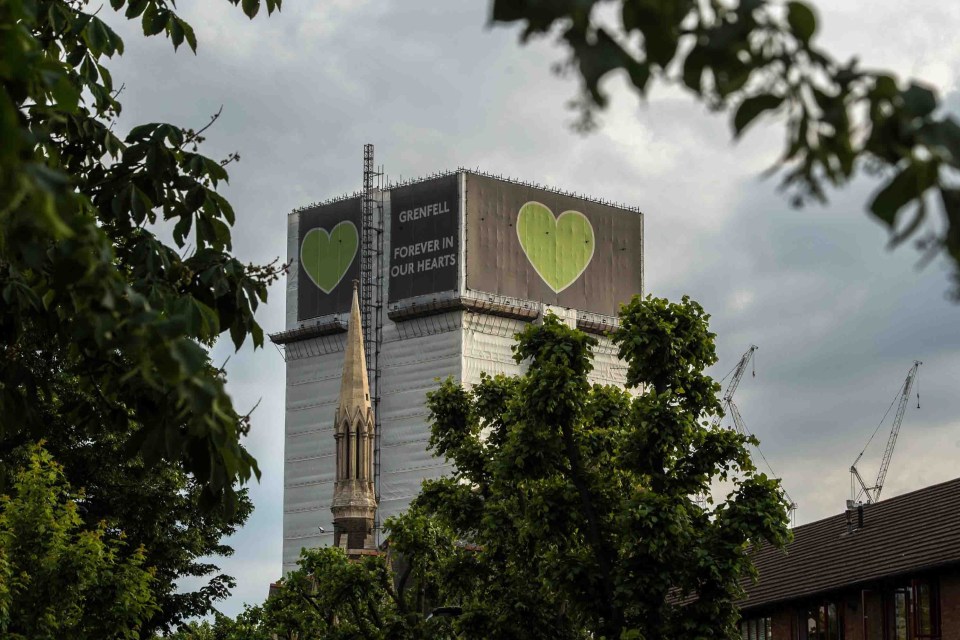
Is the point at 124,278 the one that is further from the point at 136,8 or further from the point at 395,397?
the point at 395,397

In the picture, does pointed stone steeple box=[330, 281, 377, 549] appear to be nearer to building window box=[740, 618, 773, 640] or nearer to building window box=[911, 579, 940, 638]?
building window box=[740, 618, 773, 640]

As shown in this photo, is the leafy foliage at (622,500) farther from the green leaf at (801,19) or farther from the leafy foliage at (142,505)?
the green leaf at (801,19)

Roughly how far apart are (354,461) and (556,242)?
252 feet

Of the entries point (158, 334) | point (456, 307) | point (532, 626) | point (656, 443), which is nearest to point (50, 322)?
point (158, 334)

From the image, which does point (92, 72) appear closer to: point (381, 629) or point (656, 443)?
point (656, 443)

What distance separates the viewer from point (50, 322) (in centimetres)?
1169

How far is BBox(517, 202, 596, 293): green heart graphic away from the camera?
167m

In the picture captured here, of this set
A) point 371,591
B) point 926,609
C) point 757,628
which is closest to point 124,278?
point 371,591

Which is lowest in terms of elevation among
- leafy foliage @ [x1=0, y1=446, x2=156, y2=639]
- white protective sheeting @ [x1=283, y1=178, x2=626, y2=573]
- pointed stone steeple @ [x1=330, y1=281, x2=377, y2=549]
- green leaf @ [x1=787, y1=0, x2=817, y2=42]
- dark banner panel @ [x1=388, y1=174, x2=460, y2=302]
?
green leaf @ [x1=787, y1=0, x2=817, y2=42]

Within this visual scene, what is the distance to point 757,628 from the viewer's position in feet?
178

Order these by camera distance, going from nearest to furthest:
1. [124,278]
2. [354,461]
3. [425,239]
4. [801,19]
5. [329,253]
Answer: [801,19], [124,278], [354,461], [425,239], [329,253]

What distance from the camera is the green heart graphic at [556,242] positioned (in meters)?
167

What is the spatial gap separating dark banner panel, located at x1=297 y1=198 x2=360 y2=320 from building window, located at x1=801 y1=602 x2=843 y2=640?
12121 cm

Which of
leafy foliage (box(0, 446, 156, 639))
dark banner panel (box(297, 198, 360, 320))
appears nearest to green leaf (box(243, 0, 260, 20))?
leafy foliage (box(0, 446, 156, 639))
